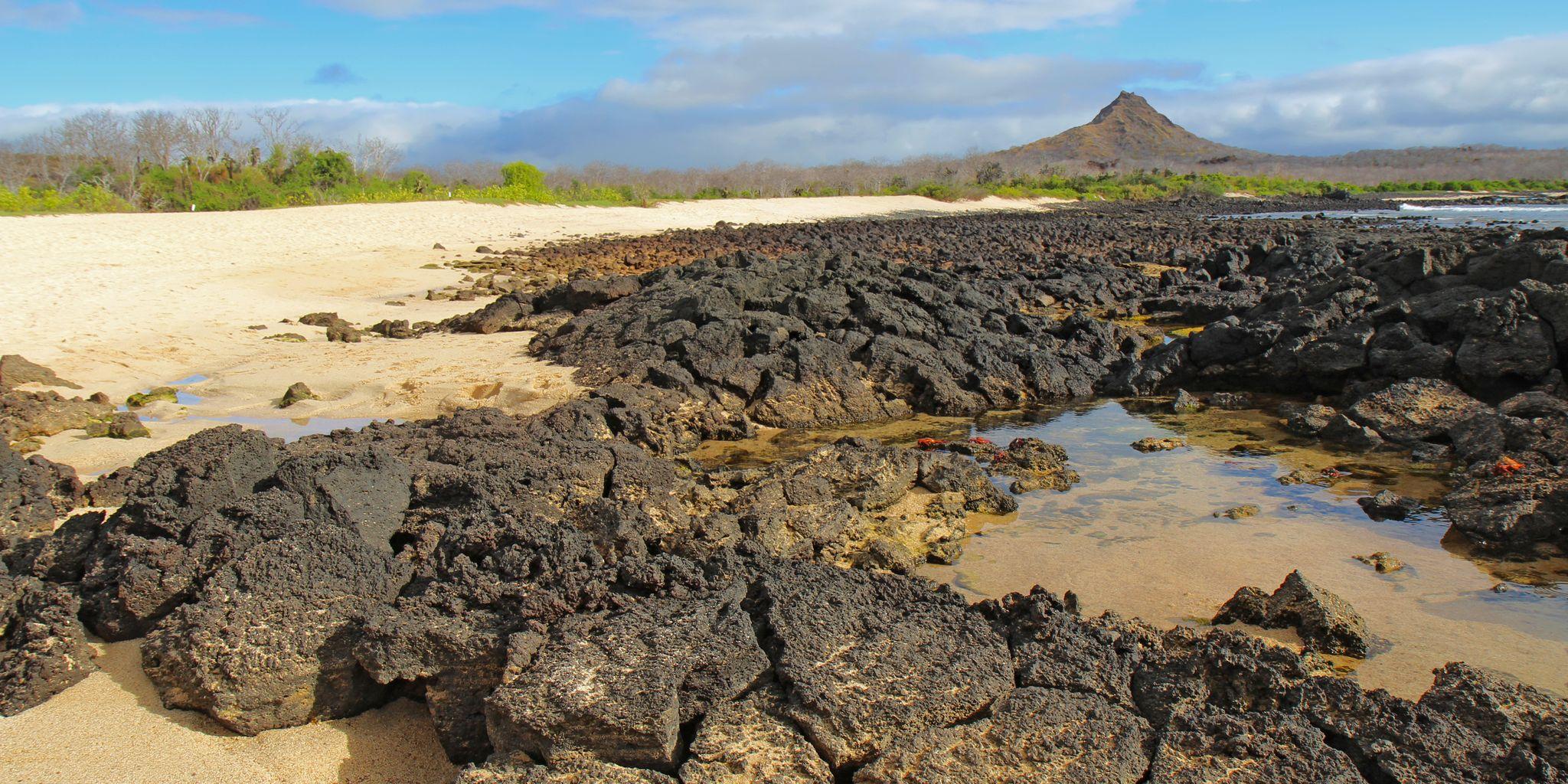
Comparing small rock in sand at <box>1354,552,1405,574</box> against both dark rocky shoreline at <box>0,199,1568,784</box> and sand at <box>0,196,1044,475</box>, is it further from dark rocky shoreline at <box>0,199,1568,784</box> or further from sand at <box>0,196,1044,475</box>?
sand at <box>0,196,1044,475</box>

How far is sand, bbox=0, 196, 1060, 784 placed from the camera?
12.0 ft

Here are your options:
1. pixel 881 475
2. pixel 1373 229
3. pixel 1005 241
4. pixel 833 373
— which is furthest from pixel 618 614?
pixel 1373 229

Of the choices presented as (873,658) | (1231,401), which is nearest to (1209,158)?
(1231,401)

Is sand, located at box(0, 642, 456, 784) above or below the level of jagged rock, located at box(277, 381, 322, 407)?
below

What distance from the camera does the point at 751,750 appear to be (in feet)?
11.0

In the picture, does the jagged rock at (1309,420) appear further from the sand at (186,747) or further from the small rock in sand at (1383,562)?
the sand at (186,747)

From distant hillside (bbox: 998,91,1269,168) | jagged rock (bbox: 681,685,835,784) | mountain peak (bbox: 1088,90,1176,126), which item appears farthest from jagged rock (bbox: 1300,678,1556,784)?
mountain peak (bbox: 1088,90,1176,126)

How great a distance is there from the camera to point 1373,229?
30.6 metres

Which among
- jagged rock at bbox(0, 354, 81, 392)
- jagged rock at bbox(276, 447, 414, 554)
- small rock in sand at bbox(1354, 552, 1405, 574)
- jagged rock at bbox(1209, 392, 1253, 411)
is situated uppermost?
jagged rock at bbox(276, 447, 414, 554)

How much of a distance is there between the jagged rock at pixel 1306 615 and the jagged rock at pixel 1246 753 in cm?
145

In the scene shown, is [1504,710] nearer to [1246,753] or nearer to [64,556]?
[1246,753]

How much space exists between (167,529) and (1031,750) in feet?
12.8

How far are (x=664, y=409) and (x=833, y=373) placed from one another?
1.79 m

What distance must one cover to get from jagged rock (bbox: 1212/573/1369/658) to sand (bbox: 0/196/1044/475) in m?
6.11
